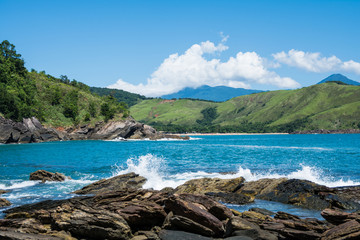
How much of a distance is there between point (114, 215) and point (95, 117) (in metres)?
176

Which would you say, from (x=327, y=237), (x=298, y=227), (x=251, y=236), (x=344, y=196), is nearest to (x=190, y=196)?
(x=251, y=236)

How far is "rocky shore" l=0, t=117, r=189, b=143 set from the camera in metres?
117

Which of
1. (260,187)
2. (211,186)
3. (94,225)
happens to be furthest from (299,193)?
(94,225)

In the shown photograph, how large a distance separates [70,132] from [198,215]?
536ft

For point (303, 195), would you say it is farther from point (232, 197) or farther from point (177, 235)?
point (177, 235)

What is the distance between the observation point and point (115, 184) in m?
27.1

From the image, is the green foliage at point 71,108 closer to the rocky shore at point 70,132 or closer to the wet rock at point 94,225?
the rocky shore at point 70,132

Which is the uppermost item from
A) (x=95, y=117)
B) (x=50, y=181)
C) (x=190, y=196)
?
(x=95, y=117)

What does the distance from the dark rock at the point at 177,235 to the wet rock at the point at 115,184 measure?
13.5 m

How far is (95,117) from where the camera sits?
18175 centimetres

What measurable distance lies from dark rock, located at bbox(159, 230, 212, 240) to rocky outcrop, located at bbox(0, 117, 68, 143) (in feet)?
400

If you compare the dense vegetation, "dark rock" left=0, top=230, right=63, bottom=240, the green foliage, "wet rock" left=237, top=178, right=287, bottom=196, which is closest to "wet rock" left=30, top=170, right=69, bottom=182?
"wet rock" left=237, top=178, right=287, bottom=196

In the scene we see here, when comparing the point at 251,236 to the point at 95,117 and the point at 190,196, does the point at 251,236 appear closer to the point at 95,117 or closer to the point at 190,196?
the point at 190,196

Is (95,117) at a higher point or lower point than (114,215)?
higher
